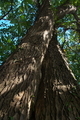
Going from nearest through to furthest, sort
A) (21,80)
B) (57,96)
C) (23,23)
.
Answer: (21,80)
(57,96)
(23,23)

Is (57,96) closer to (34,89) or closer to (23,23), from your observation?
(34,89)

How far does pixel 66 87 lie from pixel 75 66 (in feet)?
10.6

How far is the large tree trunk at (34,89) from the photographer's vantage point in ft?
5.72

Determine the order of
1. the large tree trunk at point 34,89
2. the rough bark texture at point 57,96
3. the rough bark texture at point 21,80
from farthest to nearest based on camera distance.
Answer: the rough bark texture at point 57,96, the large tree trunk at point 34,89, the rough bark texture at point 21,80

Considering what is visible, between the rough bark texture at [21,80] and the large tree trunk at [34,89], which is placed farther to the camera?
the large tree trunk at [34,89]

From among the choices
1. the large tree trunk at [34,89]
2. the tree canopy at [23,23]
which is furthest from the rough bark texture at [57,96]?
the tree canopy at [23,23]

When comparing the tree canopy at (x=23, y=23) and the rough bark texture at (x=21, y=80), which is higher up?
the tree canopy at (x=23, y=23)

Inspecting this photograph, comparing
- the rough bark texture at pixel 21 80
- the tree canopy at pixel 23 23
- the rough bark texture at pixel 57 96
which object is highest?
the tree canopy at pixel 23 23

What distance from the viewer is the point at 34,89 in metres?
2.21

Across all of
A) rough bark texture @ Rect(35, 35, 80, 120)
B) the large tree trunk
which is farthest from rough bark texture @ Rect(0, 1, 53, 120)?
rough bark texture @ Rect(35, 35, 80, 120)

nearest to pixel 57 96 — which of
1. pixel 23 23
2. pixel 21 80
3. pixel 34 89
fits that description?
pixel 34 89

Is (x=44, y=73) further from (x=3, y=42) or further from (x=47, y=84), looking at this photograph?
(x=3, y=42)

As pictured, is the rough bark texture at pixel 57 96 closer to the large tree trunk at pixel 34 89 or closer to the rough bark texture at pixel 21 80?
the large tree trunk at pixel 34 89

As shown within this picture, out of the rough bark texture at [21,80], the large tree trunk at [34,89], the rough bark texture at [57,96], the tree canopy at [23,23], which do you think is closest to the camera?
the rough bark texture at [21,80]
